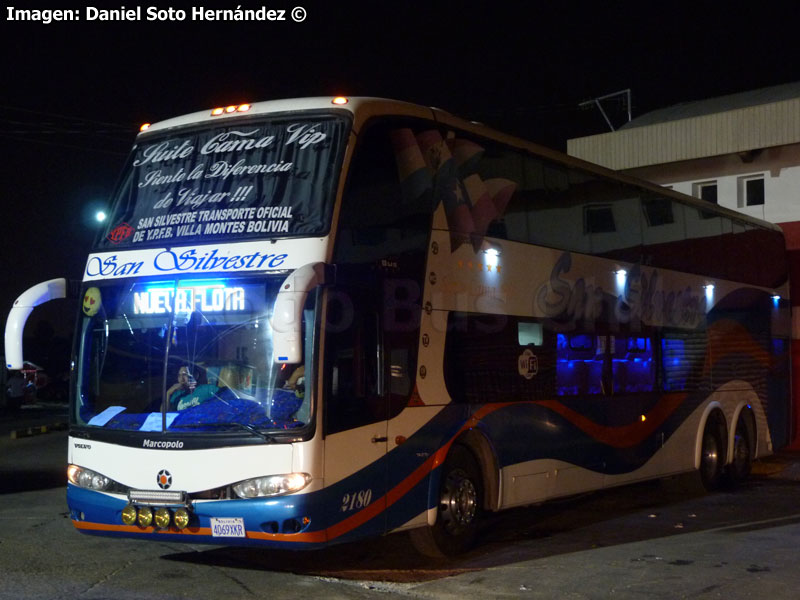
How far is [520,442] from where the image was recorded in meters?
11.2

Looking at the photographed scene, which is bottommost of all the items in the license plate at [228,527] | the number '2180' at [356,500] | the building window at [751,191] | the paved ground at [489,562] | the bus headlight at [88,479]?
the paved ground at [489,562]

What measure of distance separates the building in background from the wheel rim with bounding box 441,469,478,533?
44.5 feet

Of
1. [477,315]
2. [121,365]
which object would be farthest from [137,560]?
[477,315]

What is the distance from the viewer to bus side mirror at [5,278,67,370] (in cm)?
903

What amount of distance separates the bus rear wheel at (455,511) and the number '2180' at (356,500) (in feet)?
3.31

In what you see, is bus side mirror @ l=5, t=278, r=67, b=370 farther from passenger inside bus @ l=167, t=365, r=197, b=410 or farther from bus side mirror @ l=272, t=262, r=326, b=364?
bus side mirror @ l=272, t=262, r=326, b=364

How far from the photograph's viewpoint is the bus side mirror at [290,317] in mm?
7574

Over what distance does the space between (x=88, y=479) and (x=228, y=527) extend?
1510 millimetres

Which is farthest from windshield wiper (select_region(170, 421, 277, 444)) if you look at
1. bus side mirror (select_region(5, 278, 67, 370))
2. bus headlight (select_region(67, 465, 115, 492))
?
bus side mirror (select_region(5, 278, 67, 370))

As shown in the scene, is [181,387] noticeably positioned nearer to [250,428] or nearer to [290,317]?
[250,428]

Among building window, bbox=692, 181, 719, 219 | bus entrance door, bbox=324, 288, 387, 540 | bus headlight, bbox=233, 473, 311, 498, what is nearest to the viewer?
bus headlight, bbox=233, 473, 311, 498

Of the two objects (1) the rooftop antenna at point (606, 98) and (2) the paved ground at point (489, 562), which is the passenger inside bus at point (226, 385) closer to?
(2) the paved ground at point (489, 562)

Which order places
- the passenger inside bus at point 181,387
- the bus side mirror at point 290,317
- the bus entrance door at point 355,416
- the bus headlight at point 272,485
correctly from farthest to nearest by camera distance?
the passenger inside bus at point 181,387
the bus entrance door at point 355,416
the bus headlight at point 272,485
the bus side mirror at point 290,317

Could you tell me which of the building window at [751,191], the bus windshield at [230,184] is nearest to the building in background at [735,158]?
the building window at [751,191]
